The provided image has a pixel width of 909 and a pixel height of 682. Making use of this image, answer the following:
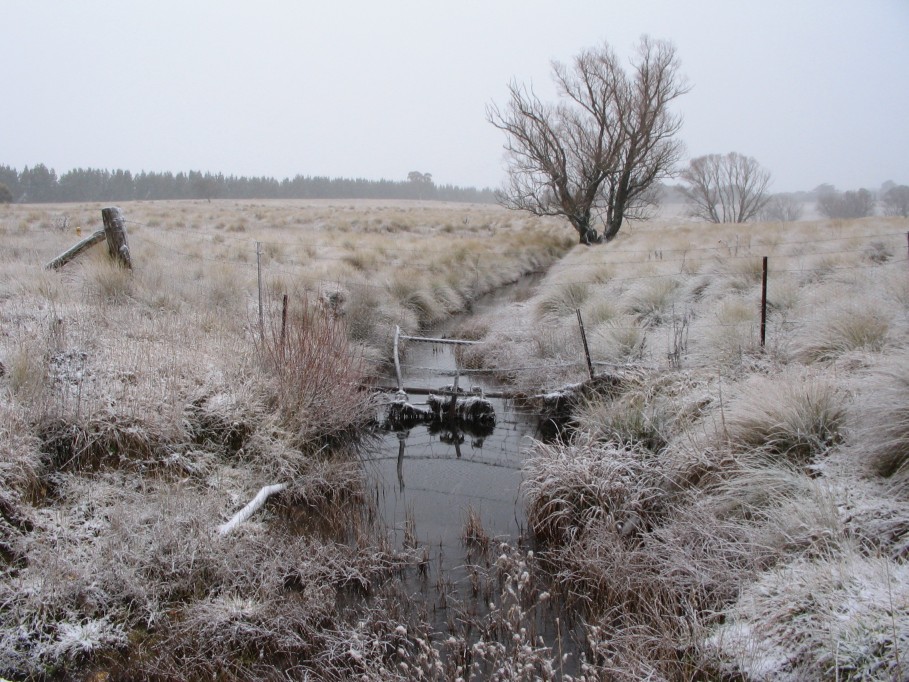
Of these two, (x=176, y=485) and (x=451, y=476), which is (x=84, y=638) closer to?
(x=176, y=485)

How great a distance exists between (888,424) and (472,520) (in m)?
2.94

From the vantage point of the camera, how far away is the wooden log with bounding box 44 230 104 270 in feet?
31.5

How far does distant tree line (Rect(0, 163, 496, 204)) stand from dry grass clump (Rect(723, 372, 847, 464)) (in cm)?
2413

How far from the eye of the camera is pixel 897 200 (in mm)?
19703

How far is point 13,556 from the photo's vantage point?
166 inches

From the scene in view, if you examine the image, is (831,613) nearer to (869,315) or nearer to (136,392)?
(869,315)

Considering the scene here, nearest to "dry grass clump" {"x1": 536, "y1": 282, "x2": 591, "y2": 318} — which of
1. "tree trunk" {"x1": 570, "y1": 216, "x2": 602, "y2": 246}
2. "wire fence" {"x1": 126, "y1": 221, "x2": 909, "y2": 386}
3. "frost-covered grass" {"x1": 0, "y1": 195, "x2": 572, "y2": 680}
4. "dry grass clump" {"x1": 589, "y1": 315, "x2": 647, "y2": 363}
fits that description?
"wire fence" {"x1": 126, "y1": 221, "x2": 909, "y2": 386}

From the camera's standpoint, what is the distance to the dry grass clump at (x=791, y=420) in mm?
4656

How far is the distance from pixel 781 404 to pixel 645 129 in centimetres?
1821

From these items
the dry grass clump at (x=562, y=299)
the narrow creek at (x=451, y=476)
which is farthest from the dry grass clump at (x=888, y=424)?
the dry grass clump at (x=562, y=299)

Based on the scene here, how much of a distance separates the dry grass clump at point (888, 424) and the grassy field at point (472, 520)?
0.02 metres

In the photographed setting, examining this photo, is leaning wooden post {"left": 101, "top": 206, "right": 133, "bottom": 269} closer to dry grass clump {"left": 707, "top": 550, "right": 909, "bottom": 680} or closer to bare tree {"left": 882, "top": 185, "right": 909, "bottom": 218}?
dry grass clump {"left": 707, "top": 550, "right": 909, "bottom": 680}

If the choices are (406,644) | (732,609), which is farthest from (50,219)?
(732,609)

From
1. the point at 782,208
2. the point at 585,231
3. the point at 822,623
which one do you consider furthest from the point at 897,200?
the point at 822,623
